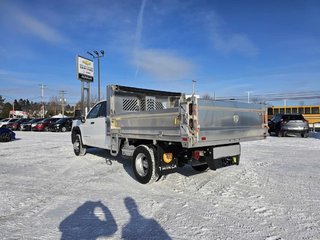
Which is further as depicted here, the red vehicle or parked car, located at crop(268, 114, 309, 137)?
the red vehicle

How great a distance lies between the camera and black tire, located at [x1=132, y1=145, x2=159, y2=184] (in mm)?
6160

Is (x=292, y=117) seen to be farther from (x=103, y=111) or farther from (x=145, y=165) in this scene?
(x=145, y=165)

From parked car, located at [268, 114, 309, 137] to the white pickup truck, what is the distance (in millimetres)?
13259

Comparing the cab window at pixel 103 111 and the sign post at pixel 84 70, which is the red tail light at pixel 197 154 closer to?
the cab window at pixel 103 111

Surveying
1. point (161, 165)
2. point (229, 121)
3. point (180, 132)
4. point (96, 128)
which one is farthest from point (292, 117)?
point (180, 132)

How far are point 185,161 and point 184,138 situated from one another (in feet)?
3.98

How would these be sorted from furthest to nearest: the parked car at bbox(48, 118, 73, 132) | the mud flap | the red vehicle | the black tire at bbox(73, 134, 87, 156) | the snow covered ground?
1. the red vehicle
2. the parked car at bbox(48, 118, 73, 132)
3. the black tire at bbox(73, 134, 87, 156)
4. the mud flap
5. the snow covered ground

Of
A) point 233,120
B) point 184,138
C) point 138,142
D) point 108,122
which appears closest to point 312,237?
point 184,138

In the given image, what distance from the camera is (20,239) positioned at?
3602mm

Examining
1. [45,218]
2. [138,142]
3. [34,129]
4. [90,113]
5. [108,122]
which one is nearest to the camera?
[45,218]

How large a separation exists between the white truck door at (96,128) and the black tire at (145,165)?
210 cm

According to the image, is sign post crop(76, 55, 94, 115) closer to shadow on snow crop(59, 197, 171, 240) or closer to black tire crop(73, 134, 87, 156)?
black tire crop(73, 134, 87, 156)

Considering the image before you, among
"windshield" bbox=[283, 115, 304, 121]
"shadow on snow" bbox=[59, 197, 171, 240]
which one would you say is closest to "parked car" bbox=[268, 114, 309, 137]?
Result: "windshield" bbox=[283, 115, 304, 121]

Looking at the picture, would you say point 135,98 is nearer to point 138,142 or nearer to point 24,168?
point 138,142
